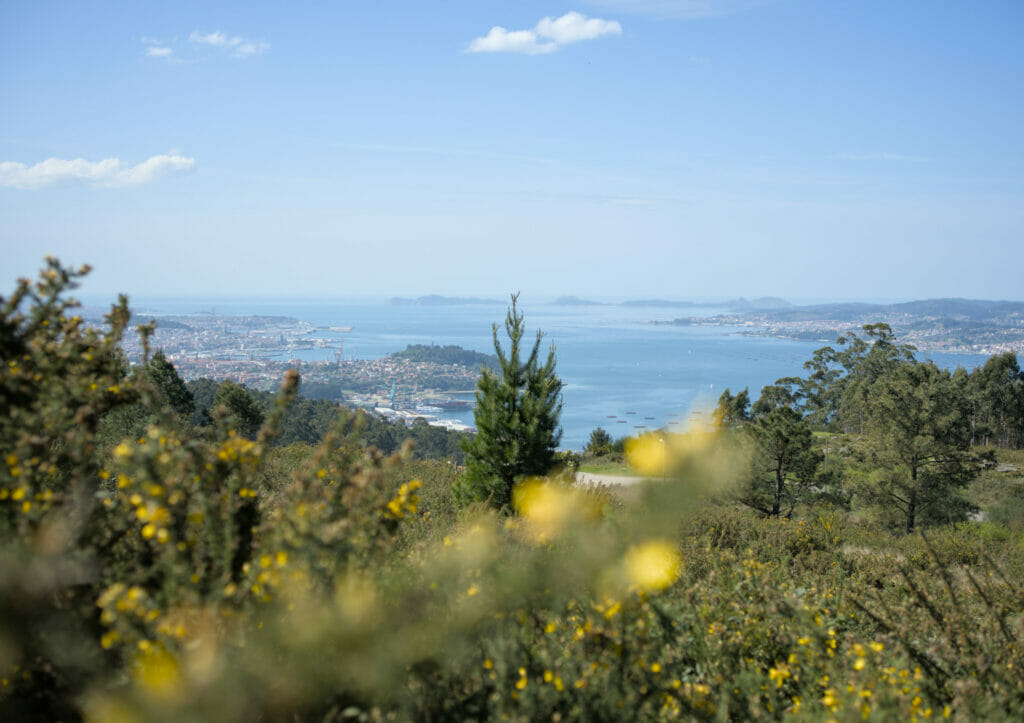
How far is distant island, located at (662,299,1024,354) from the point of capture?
91.4 metres

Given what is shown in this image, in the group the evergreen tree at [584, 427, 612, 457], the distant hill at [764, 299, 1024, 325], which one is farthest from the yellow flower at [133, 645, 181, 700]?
the distant hill at [764, 299, 1024, 325]

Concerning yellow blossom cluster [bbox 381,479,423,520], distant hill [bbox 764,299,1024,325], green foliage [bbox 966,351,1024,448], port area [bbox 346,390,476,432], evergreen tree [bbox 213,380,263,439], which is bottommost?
port area [bbox 346,390,476,432]

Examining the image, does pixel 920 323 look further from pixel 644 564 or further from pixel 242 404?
pixel 644 564

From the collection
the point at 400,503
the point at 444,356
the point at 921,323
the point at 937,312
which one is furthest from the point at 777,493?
Answer: the point at 937,312

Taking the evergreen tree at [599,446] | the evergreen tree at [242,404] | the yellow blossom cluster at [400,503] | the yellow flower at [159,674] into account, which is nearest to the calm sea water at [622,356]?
the yellow blossom cluster at [400,503]

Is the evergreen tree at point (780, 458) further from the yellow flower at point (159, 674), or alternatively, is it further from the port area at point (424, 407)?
the port area at point (424, 407)

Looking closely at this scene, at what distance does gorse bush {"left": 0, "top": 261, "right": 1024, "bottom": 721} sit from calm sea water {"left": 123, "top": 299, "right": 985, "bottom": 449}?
104cm

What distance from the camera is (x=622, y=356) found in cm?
9356

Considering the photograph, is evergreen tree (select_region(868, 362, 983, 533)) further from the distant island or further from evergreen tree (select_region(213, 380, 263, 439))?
the distant island

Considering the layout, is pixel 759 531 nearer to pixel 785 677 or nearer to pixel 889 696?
pixel 785 677

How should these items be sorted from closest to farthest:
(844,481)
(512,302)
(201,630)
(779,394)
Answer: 1. (201,630)
2. (512,302)
3. (844,481)
4. (779,394)

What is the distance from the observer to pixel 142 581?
2260mm

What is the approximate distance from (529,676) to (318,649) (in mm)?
869

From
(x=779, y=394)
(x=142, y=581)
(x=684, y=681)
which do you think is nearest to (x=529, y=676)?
(x=684, y=681)
